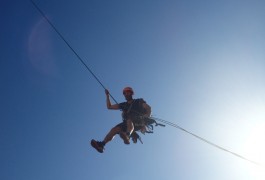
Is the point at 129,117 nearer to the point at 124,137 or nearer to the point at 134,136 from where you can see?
the point at 134,136

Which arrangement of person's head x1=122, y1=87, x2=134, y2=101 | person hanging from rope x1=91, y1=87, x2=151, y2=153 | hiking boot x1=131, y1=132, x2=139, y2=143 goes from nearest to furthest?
person hanging from rope x1=91, y1=87, x2=151, y2=153 → person's head x1=122, y1=87, x2=134, y2=101 → hiking boot x1=131, y1=132, x2=139, y2=143

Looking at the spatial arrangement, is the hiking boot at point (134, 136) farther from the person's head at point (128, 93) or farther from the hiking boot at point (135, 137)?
the person's head at point (128, 93)

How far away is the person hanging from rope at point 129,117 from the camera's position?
7961 mm

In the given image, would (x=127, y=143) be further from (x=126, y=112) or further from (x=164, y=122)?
(x=164, y=122)

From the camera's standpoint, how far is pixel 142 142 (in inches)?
352

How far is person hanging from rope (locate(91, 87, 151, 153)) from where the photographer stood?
7.96 metres

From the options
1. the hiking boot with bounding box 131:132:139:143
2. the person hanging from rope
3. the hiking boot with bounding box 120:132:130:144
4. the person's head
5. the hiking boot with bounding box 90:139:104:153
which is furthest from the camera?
the hiking boot with bounding box 131:132:139:143

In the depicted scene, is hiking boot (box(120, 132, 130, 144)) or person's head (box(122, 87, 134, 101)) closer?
hiking boot (box(120, 132, 130, 144))

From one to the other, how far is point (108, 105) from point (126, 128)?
1126mm

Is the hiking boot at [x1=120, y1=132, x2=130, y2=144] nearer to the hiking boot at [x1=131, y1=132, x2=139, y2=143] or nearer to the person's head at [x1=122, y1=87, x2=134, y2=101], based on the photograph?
the hiking boot at [x1=131, y1=132, x2=139, y2=143]

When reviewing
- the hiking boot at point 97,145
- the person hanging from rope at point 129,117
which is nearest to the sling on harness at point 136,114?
the person hanging from rope at point 129,117

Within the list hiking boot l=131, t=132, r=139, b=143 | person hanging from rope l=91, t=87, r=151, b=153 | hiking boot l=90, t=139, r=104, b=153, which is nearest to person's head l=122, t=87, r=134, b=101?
person hanging from rope l=91, t=87, r=151, b=153

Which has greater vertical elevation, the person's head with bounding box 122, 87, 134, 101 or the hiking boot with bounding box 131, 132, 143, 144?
the person's head with bounding box 122, 87, 134, 101

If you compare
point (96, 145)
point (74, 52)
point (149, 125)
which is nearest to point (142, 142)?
point (149, 125)
